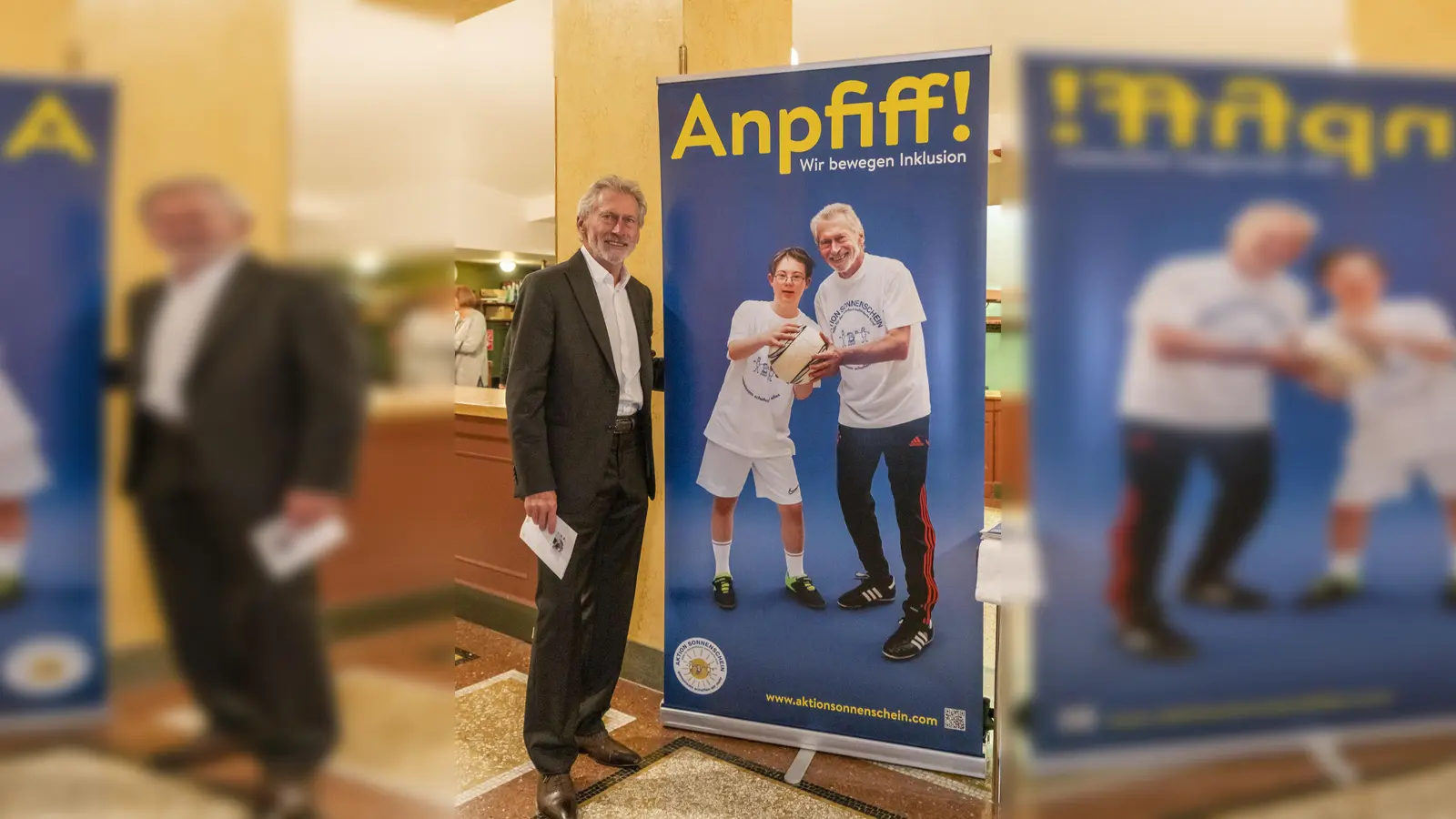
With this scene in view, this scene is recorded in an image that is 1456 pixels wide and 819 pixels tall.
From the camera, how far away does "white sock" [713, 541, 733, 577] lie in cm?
256

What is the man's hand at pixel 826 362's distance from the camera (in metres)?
2.37

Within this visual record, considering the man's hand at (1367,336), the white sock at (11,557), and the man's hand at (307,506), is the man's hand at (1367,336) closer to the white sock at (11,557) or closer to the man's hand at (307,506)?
the man's hand at (307,506)

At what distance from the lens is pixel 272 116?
459 mm

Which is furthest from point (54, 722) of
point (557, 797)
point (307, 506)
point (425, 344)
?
point (557, 797)

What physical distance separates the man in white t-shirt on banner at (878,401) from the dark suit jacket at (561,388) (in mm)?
667

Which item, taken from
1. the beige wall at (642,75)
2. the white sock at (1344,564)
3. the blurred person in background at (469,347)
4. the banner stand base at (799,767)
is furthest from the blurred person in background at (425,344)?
the blurred person in background at (469,347)

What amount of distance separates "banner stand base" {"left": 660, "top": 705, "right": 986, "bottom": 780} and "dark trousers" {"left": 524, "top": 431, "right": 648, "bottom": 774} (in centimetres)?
32

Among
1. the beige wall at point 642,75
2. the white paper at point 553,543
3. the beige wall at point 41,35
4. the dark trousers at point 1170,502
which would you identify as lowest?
the white paper at point 553,543

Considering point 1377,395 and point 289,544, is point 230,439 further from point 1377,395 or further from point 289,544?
point 1377,395

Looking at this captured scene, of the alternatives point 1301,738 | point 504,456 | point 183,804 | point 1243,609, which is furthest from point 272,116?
point 504,456

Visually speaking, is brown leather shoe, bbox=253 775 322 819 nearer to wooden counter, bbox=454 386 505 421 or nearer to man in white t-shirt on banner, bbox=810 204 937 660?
man in white t-shirt on banner, bbox=810 204 937 660

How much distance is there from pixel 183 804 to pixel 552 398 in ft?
6.29

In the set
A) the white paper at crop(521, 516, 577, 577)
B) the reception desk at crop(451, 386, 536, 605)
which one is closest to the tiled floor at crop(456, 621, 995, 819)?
the white paper at crop(521, 516, 577, 577)

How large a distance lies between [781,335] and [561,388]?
2.25 ft
